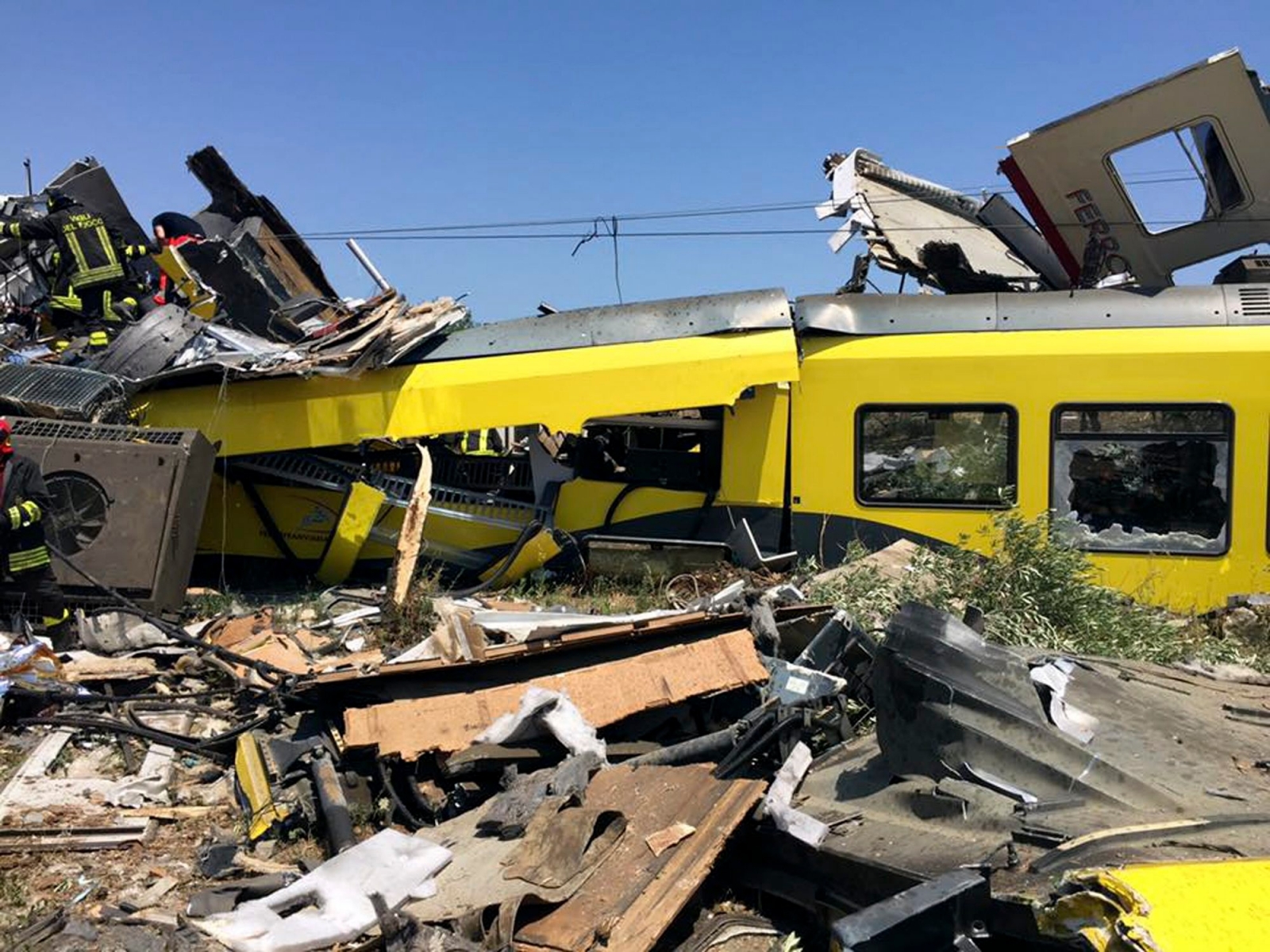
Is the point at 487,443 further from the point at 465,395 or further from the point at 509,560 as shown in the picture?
the point at 509,560

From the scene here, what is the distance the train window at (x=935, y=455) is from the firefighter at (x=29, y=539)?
5.53 meters

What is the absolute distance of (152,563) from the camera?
277 inches

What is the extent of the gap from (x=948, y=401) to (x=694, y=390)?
1828 mm

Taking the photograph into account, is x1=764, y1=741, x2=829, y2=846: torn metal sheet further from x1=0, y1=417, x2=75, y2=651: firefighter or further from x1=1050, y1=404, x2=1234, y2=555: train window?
x1=0, y1=417, x2=75, y2=651: firefighter

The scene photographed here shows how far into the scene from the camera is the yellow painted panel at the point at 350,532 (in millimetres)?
8086

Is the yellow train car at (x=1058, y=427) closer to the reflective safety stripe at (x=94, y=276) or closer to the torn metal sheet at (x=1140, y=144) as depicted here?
the torn metal sheet at (x=1140, y=144)

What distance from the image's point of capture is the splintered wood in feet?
15.9

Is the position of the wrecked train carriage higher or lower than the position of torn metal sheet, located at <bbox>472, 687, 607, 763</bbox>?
higher

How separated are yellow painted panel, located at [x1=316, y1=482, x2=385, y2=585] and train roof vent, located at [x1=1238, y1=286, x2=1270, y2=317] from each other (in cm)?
646

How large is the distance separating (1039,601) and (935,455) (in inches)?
64.5

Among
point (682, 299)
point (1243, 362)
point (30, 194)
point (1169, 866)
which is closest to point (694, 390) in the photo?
point (682, 299)

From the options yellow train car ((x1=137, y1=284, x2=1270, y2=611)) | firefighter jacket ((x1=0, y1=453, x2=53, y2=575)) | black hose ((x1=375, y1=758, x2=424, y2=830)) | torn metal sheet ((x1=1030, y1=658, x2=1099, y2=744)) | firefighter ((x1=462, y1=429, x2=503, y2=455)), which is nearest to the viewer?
torn metal sheet ((x1=1030, y1=658, x2=1099, y2=744))

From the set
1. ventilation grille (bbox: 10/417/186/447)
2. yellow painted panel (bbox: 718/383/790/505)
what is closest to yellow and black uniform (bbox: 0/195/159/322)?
ventilation grille (bbox: 10/417/186/447)

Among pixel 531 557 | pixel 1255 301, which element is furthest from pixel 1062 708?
pixel 1255 301
